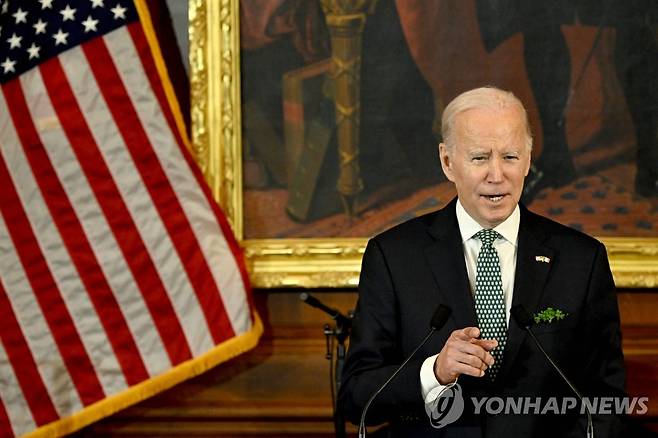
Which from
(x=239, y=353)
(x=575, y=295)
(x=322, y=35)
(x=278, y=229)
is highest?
(x=322, y=35)

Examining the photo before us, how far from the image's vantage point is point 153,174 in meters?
4.86

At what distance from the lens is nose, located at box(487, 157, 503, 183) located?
293cm

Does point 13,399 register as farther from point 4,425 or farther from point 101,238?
point 101,238

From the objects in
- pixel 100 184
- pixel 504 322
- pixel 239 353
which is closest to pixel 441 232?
pixel 504 322

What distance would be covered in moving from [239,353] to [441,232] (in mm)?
1913

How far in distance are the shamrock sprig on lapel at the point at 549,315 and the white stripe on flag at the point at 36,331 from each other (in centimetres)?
263

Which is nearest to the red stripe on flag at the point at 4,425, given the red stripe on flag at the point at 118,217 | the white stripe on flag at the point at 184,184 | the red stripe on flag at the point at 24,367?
the red stripe on flag at the point at 24,367

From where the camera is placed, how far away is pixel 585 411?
9.34ft

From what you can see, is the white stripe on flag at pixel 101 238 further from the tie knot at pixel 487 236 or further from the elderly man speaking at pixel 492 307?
the tie knot at pixel 487 236

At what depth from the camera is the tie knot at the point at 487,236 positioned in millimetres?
3070

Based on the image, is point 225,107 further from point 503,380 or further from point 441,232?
point 503,380

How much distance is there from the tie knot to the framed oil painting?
5.94 feet

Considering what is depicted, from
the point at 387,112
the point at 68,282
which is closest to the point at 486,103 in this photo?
the point at 387,112

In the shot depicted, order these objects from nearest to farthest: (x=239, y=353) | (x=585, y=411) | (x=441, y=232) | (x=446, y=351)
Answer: (x=446, y=351), (x=585, y=411), (x=441, y=232), (x=239, y=353)
